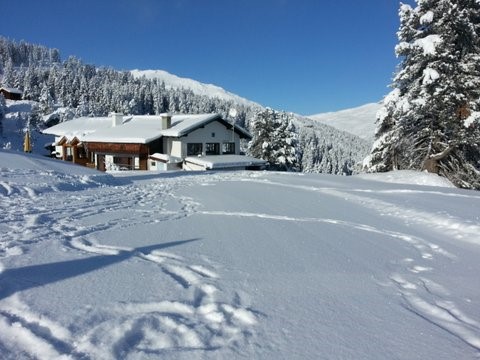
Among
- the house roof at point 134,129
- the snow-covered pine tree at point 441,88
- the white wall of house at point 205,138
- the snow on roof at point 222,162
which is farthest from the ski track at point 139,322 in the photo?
the white wall of house at point 205,138

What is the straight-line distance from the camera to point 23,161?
1146 centimetres

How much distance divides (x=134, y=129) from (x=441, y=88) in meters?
26.5

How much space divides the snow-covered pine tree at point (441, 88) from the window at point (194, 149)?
1873cm

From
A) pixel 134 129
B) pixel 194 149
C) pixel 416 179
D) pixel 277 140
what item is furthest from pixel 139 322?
pixel 277 140

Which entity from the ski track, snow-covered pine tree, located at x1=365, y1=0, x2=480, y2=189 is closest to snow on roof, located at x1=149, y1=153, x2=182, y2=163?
snow-covered pine tree, located at x1=365, y1=0, x2=480, y2=189

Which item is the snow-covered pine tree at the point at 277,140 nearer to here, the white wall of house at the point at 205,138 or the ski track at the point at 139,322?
the white wall of house at the point at 205,138

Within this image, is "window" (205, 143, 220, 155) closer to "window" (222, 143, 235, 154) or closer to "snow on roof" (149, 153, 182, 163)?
"window" (222, 143, 235, 154)

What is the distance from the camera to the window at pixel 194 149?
31.8 m

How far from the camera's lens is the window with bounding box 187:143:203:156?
31.8 metres

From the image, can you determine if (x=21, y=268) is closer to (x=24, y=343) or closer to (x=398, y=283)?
(x=24, y=343)

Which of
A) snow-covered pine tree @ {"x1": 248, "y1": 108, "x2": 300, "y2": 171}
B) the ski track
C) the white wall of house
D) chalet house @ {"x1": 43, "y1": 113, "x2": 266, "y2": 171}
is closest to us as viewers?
the ski track

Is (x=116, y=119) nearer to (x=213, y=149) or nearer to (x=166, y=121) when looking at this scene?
(x=166, y=121)

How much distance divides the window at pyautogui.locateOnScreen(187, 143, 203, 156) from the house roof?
5.50 feet

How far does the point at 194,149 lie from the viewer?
32.3m
